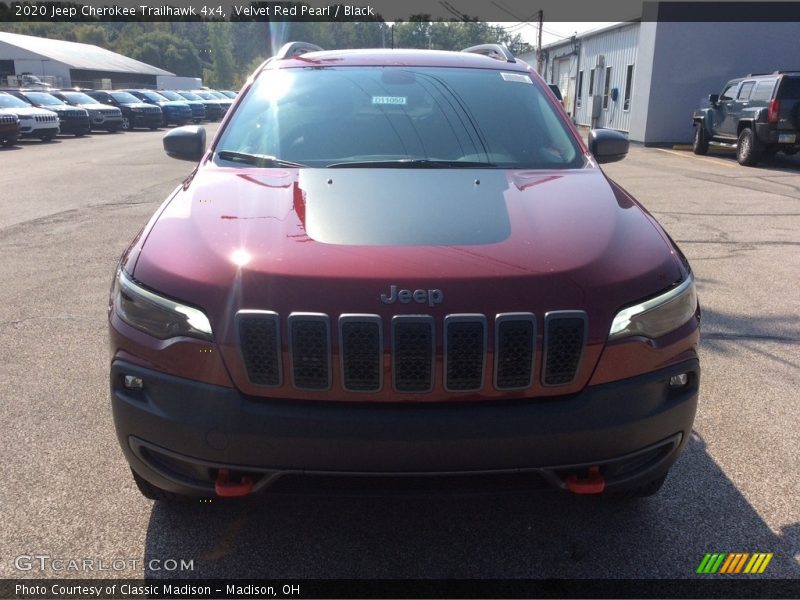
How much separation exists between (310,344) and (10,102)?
2427 cm

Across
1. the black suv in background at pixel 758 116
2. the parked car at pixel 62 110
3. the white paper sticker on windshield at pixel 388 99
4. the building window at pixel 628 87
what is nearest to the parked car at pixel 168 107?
the parked car at pixel 62 110

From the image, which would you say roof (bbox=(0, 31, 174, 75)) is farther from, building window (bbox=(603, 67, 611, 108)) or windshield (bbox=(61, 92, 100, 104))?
building window (bbox=(603, 67, 611, 108))

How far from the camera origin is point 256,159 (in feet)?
10.8

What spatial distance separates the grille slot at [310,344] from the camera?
2.12m

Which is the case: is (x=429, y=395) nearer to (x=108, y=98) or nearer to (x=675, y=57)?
(x=675, y=57)

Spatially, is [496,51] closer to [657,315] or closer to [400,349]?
[657,315]

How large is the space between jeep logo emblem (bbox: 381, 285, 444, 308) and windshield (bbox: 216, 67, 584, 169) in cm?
119

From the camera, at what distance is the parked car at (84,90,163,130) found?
31297mm

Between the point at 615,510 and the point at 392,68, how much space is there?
8.25 feet

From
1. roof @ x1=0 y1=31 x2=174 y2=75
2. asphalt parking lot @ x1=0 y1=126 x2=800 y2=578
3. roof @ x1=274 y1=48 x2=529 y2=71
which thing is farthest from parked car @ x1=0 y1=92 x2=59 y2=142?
roof @ x1=0 y1=31 x2=174 y2=75

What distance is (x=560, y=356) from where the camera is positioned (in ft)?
7.16

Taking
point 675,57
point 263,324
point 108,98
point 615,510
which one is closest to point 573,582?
point 615,510

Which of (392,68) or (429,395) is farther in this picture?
(392,68)

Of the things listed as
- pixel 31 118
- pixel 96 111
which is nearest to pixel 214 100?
pixel 96 111
